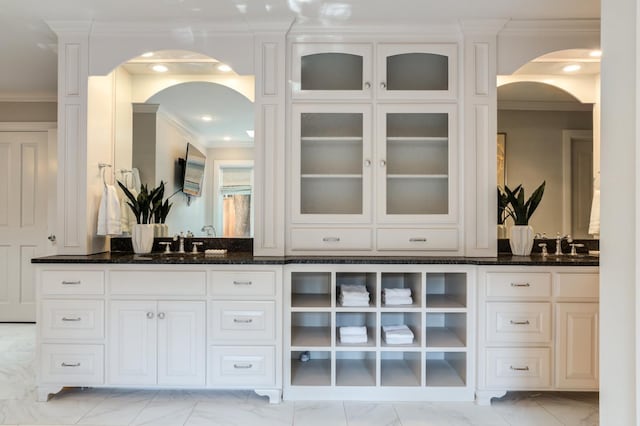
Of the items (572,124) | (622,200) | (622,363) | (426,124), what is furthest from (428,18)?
(622,363)

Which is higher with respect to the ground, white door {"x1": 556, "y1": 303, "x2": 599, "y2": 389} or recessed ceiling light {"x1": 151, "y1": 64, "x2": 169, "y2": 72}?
recessed ceiling light {"x1": 151, "y1": 64, "x2": 169, "y2": 72}

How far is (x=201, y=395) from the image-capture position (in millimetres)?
2551

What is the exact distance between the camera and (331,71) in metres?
2.78

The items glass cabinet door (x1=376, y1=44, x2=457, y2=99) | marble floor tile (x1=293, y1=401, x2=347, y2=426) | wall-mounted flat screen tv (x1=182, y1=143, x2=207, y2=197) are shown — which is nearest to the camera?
marble floor tile (x1=293, y1=401, x2=347, y2=426)

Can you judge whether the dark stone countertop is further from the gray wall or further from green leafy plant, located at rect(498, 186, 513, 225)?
the gray wall

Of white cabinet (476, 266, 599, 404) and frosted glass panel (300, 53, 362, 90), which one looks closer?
white cabinet (476, 266, 599, 404)

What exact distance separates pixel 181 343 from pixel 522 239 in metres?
2.30

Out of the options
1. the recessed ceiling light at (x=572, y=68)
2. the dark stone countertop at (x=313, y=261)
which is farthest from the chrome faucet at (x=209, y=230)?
the recessed ceiling light at (x=572, y=68)

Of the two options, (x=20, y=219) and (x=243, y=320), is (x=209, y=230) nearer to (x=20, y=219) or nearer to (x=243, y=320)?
(x=243, y=320)

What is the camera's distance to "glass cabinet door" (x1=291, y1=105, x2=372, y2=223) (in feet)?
8.97

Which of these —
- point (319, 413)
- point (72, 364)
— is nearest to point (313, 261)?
point (319, 413)

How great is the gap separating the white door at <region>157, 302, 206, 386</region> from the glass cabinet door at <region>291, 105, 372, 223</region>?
887 mm

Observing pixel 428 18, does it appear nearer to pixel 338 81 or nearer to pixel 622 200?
pixel 338 81

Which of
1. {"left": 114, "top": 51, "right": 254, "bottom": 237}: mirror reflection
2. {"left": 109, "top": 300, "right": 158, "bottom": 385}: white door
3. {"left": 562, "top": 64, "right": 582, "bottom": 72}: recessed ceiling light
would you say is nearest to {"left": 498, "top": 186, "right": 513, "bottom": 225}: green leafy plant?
{"left": 562, "top": 64, "right": 582, "bottom": 72}: recessed ceiling light
